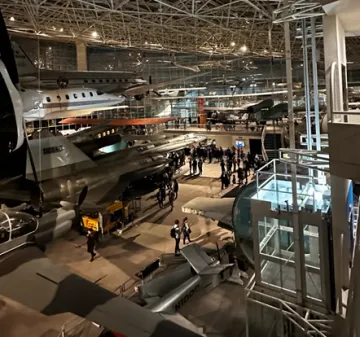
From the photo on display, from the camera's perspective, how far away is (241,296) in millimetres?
9156

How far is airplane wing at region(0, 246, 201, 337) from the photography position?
5.93m

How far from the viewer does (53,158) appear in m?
14.5

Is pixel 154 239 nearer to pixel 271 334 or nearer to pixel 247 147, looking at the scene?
pixel 271 334

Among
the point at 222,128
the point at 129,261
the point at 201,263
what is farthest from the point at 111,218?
the point at 222,128

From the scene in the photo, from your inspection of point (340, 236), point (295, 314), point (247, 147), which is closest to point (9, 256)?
point (295, 314)

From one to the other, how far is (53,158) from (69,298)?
887 centimetres

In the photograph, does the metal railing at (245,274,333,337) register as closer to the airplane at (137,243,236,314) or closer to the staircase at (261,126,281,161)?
the airplane at (137,243,236,314)

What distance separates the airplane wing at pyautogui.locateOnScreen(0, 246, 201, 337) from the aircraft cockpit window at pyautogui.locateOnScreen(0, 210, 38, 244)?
0.39 m

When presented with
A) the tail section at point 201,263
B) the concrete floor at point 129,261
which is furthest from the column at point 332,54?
the tail section at point 201,263

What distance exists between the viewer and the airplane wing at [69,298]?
19.5ft

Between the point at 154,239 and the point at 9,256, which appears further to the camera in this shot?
the point at 154,239

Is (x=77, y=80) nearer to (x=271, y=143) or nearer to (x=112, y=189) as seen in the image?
(x=112, y=189)

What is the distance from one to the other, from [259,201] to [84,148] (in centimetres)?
1245

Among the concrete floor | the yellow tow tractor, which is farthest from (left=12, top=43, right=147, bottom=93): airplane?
the concrete floor
